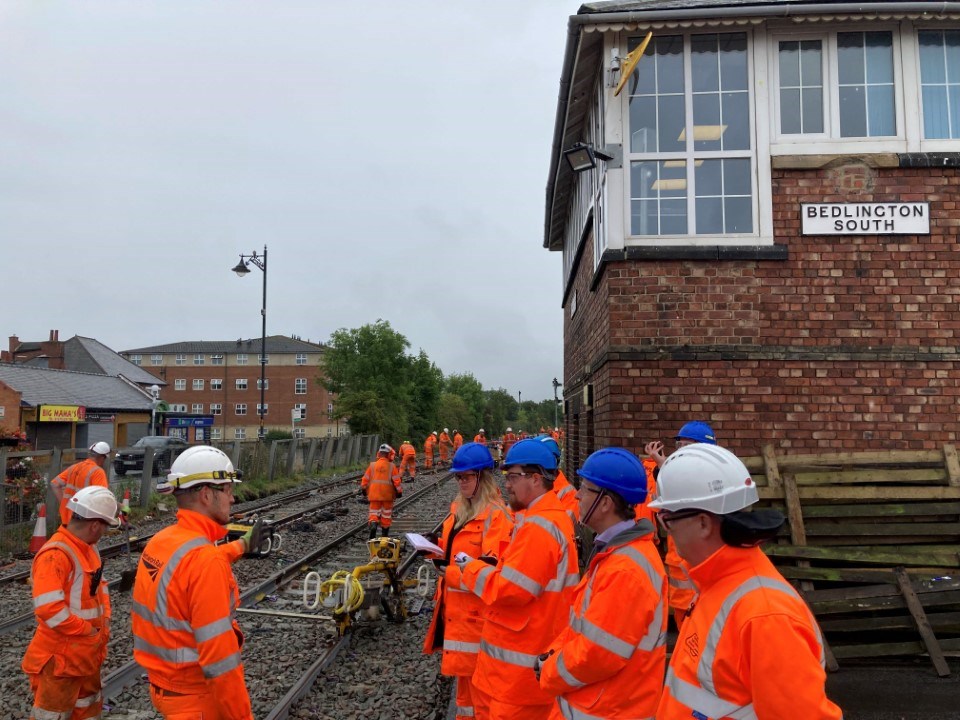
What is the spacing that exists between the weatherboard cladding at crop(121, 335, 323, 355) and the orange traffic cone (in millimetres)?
65442

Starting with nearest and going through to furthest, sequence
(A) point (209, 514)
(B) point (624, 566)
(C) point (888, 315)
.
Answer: (B) point (624, 566), (A) point (209, 514), (C) point (888, 315)

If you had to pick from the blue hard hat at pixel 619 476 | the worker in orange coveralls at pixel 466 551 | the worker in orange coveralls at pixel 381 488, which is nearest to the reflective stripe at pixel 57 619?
the worker in orange coveralls at pixel 466 551

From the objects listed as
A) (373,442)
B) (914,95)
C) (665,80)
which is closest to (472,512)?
(665,80)

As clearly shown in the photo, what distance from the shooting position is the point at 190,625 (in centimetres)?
287

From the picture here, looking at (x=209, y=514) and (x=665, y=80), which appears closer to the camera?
(x=209, y=514)

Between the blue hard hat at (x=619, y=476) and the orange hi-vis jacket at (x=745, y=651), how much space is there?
765 millimetres

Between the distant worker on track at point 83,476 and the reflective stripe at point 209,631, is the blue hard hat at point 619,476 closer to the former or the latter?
the reflective stripe at point 209,631

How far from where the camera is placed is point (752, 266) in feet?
23.3

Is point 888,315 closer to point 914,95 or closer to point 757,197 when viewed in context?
point 757,197

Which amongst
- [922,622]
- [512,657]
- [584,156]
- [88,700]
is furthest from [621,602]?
[584,156]

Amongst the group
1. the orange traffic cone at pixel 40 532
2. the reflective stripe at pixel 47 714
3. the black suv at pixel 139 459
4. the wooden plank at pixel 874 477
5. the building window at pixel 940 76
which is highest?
the building window at pixel 940 76

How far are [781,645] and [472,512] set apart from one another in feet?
8.76

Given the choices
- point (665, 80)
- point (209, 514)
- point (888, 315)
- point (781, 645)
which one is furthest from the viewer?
point (665, 80)

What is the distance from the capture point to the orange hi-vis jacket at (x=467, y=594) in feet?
13.0
